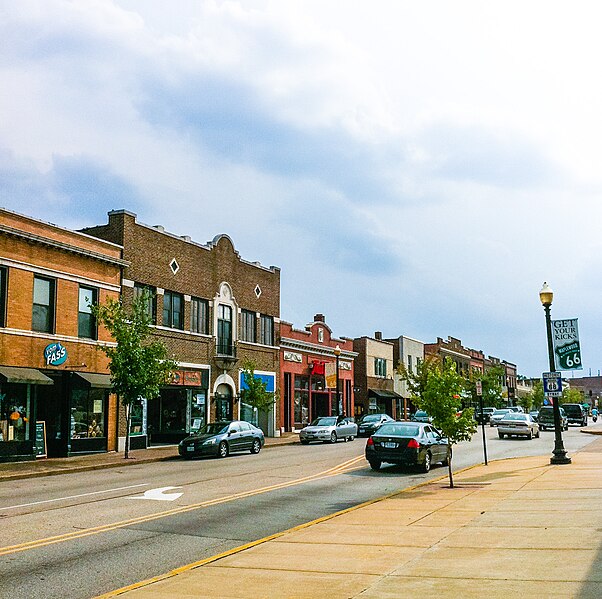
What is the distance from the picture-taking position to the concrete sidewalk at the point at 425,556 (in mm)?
7543

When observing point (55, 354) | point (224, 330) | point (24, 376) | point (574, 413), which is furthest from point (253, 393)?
point (574, 413)

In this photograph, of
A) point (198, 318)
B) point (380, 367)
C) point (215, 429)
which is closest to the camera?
point (215, 429)

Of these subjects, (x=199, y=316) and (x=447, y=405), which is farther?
(x=199, y=316)

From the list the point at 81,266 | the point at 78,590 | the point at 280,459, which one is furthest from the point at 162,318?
the point at 78,590

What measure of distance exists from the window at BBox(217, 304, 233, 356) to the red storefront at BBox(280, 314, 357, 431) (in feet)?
22.0

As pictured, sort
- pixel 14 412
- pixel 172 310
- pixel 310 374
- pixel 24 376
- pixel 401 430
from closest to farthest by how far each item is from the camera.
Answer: pixel 401 430, pixel 24 376, pixel 14 412, pixel 172 310, pixel 310 374

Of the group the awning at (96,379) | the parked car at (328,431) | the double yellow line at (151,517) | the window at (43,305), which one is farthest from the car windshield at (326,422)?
the double yellow line at (151,517)

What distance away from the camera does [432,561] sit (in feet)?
28.8

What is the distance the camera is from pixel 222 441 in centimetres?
2834

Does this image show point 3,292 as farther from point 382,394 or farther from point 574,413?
point 574,413

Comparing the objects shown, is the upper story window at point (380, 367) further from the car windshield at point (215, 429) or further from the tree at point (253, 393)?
the car windshield at point (215, 429)

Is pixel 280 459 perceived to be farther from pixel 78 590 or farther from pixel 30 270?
pixel 78 590

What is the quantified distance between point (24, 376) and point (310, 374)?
2771 centimetres

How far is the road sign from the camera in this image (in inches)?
875
